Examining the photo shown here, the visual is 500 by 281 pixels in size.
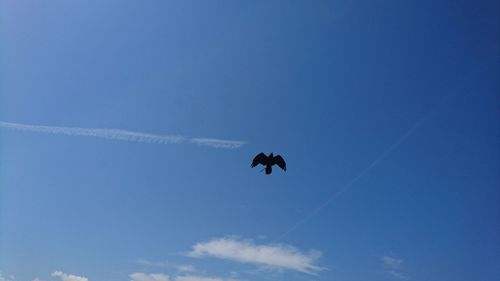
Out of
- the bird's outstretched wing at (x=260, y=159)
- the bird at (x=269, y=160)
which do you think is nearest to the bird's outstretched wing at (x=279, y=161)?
the bird at (x=269, y=160)

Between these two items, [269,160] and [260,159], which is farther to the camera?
[260,159]

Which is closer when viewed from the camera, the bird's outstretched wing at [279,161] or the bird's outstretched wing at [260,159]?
the bird's outstretched wing at [260,159]

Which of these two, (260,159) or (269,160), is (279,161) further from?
(260,159)

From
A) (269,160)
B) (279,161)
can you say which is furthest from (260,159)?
(279,161)

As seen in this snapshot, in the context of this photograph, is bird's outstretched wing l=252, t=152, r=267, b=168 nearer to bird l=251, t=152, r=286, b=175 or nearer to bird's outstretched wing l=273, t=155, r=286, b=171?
bird l=251, t=152, r=286, b=175

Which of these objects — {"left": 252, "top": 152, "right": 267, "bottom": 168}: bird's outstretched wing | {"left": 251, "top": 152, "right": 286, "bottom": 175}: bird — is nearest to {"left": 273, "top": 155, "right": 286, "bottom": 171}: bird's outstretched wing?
{"left": 251, "top": 152, "right": 286, "bottom": 175}: bird

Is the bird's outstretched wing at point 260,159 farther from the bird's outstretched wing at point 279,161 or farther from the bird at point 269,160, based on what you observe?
the bird's outstretched wing at point 279,161

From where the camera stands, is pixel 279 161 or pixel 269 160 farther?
→ pixel 279 161

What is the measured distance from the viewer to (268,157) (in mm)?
33719

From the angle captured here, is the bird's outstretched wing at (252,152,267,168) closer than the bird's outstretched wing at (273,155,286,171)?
Yes

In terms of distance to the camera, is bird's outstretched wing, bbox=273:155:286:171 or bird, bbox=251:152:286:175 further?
bird's outstretched wing, bbox=273:155:286:171

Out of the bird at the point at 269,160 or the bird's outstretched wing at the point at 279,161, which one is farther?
the bird's outstretched wing at the point at 279,161
